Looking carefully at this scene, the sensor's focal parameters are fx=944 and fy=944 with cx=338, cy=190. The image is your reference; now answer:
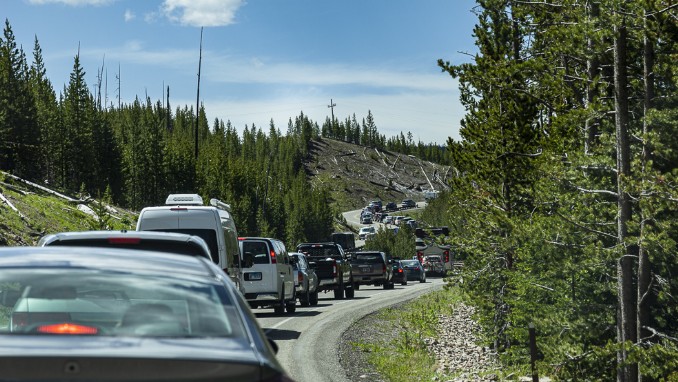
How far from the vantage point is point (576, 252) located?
15.1m

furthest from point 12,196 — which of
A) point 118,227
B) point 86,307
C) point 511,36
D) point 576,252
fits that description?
point 86,307

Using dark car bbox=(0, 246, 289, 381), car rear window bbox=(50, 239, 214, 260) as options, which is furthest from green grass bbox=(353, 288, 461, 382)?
dark car bbox=(0, 246, 289, 381)

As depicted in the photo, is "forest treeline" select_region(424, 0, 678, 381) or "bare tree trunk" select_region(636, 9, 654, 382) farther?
"bare tree trunk" select_region(636, 9, 654, 382)

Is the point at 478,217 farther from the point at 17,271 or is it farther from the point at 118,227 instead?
the point at 118,227

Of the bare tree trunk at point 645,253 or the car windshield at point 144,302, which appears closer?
the car windshield at point 144,302

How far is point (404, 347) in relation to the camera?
66.1 ft

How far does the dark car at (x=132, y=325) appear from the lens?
3562 millimetres

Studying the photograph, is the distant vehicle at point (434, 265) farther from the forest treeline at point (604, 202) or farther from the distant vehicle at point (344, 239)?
the forest treeline at point (604, 202)

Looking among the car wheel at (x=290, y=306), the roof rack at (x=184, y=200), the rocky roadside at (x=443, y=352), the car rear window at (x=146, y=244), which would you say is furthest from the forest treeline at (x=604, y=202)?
the car wheel at (x=290, y=306)

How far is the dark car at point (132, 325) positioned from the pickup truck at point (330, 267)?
32.2 meters

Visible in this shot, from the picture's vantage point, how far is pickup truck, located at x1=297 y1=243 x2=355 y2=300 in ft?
124

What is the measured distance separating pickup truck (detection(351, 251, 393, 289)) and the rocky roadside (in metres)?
16.9

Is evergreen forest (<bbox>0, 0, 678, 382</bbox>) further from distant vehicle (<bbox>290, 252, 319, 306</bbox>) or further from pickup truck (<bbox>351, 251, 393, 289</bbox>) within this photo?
pickup truck (<bbox>351, 251, 393, 289</bbox>)

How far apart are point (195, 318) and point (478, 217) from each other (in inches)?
720
